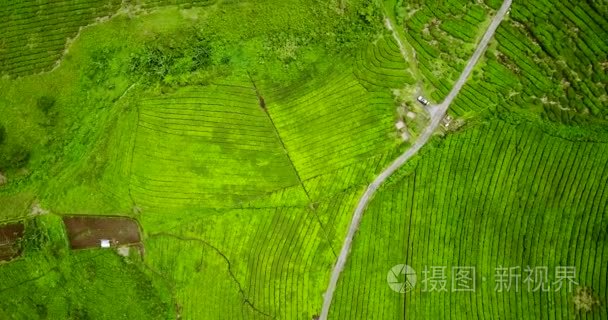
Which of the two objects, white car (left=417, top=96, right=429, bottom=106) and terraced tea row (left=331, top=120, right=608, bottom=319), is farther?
white car (left=417, top=96, right=429, bottom=106)

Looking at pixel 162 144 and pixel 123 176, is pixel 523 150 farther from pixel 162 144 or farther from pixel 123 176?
pixel 123 176

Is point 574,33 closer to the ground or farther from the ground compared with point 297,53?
farther from the ground

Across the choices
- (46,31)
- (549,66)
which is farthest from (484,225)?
(46,31)

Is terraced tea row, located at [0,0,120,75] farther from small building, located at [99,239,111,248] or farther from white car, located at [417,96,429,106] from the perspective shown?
white car, located at [417,96,429,106]

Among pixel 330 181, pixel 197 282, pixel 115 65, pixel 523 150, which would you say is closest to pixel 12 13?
pixel 115 65

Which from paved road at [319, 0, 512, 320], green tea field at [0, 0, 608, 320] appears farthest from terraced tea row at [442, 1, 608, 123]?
paved road at [319, 0, 512, 320]

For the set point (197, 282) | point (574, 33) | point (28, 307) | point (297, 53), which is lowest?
point (28, 307)
